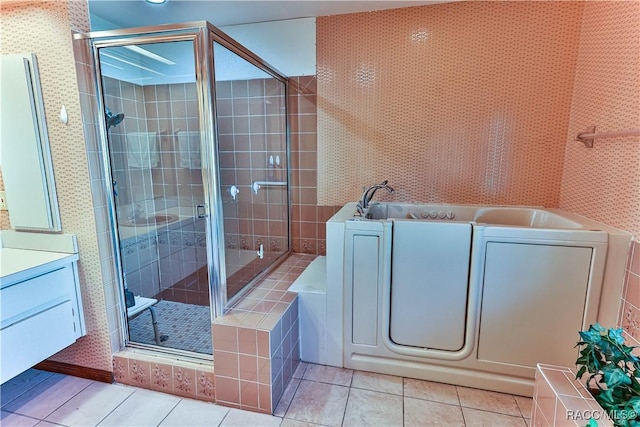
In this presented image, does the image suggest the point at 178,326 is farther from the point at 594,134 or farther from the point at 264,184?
the point at 594,134

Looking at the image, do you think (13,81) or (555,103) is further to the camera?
(555,103)

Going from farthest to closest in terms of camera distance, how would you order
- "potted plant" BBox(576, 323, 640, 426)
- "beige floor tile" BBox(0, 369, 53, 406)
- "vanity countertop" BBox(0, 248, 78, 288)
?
"beige floor tile" BBox(0, 369, 53, 406) < "vanity countertop" BBox(0, 248, 78, 288) < "potted plant" BBox(576, 323, 640, 426)

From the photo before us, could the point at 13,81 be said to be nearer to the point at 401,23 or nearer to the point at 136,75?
the point at 136,75

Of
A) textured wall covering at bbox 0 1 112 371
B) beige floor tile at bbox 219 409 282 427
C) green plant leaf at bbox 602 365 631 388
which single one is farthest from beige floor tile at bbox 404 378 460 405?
textured wall covering at bbox 0 1 112 371

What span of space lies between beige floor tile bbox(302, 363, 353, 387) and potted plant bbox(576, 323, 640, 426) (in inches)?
47.6

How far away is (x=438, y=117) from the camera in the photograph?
2428 mm

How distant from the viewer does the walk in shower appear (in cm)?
166

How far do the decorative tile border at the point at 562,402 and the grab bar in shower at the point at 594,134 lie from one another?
1.25 m

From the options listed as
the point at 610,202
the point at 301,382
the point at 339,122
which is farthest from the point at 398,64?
the point at 301,382

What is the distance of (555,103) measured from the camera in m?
2.23

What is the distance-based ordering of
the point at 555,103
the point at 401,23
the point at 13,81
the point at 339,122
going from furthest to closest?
the point at 339,122 < the point at 401,23 < the point at 555,103 < the point at 13,81

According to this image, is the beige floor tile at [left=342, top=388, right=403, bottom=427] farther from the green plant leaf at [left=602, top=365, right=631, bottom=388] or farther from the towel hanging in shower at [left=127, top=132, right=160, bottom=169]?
the towel hanging in shower at [left=127, top=132, right=160, bottom=169]

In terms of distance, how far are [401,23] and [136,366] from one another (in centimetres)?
294

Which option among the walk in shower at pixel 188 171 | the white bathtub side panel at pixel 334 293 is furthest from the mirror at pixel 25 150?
the white bathtub side panel at pixel 334 293
